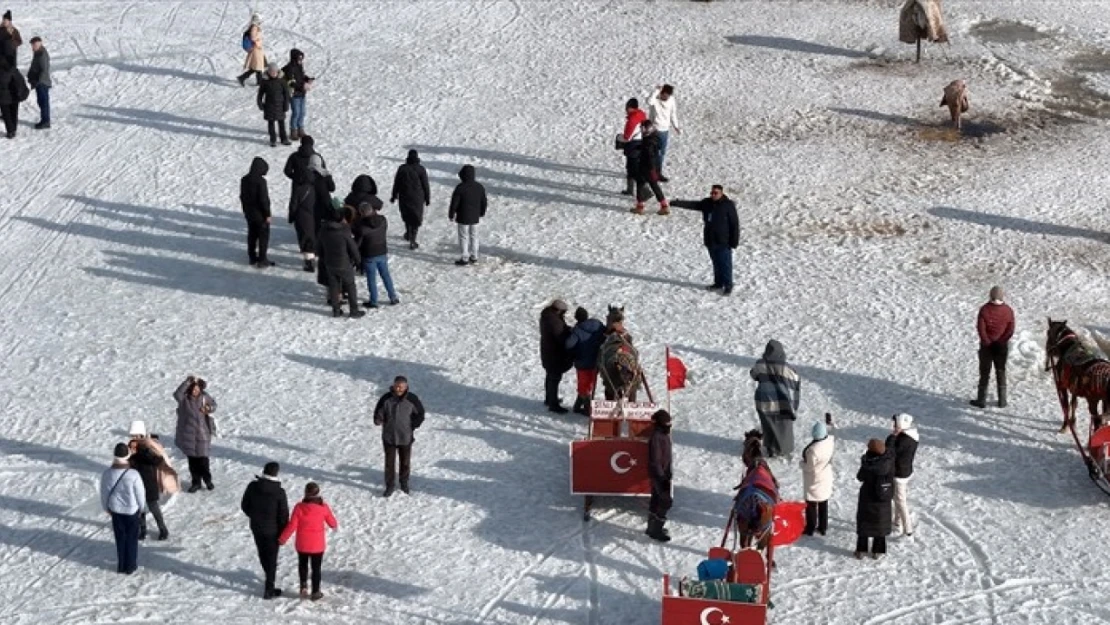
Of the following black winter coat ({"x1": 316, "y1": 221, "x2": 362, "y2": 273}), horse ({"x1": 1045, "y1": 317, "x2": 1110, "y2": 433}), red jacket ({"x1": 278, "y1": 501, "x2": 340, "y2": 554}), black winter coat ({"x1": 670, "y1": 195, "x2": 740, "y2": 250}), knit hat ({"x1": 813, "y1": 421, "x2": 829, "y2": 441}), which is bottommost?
red jacket ({"x1": 278, "y1": 501, "x2": 340, "y2": 554})

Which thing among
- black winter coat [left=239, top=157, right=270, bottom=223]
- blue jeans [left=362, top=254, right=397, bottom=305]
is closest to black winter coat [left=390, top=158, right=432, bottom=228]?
blue jeans [left=362, top=254, right=397, bottom=305]

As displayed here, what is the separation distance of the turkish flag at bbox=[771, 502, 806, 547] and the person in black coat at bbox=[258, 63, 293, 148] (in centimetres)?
1319

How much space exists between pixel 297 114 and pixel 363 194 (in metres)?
5.10

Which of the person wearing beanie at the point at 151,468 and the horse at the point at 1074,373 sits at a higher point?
the horse at the point at 1074,373

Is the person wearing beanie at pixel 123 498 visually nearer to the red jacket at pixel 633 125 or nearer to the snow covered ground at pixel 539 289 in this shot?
the snow covered ground at pixel 539 289

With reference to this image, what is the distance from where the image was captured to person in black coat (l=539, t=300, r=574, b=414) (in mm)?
19266

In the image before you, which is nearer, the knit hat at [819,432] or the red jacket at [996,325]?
the knit hat at [819,432]

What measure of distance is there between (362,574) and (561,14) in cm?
1803

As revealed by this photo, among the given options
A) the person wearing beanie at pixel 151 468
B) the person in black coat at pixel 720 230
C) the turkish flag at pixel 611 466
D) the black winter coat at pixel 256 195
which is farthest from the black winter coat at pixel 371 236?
the turkish flag at pixel 611 466

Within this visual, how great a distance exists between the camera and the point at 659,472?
1686 cm

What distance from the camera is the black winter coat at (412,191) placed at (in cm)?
2323

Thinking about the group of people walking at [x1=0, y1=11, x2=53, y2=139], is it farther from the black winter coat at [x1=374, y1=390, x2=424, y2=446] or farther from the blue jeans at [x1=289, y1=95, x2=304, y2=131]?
the black winter coat at [x1=374, y1=390, x2=424, y2=446]

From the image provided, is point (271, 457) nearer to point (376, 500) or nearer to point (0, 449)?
point (376, 500)

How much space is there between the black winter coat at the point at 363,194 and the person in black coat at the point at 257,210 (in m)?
1.09
